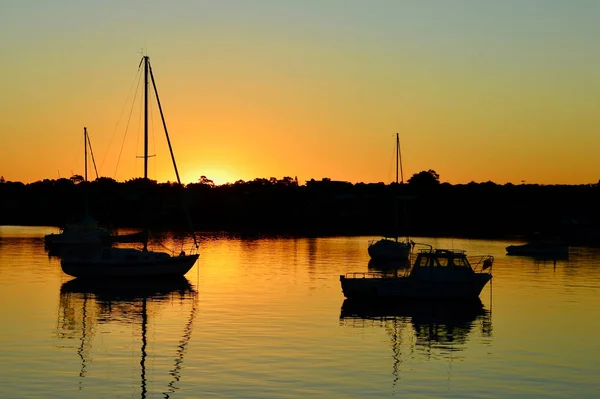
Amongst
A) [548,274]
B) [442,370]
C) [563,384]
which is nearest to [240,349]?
[442,370]

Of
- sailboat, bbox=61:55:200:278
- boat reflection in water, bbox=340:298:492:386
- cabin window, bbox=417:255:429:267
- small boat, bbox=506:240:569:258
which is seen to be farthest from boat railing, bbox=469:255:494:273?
sailboat, bbox=61:55:200:278

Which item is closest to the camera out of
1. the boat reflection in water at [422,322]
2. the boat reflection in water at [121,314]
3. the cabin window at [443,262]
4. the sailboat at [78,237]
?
the boat reflection in water at [121,314]

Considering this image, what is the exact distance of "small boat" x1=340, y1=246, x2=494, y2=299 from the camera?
6184 centimetres

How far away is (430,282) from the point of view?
2446 inches

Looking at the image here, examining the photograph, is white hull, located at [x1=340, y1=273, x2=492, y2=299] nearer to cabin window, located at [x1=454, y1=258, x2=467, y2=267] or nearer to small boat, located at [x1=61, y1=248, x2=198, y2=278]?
cabin window, located at [x1=454, y1=258, x2=467, y2=267]

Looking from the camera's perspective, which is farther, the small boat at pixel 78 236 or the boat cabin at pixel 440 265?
the small boat at pixel 78 236

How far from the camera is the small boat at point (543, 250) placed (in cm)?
11633

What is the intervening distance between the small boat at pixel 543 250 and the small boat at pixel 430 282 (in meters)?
56.1

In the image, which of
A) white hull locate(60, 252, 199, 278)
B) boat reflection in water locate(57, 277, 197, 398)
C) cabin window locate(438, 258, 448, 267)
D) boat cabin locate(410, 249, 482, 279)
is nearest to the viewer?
boat reflection in water locate(57, 277, 197, 398)

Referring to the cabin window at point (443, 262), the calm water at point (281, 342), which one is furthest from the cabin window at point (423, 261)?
the calm water at point (281, 342)

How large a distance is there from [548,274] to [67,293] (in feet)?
158

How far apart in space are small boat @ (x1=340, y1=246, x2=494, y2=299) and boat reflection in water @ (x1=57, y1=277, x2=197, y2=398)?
11.7 metres

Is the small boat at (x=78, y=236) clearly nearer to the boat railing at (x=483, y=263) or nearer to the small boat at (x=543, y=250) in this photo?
the boat railing at (x=483, y=263)

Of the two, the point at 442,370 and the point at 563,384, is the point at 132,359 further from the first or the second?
the point at 563,384
